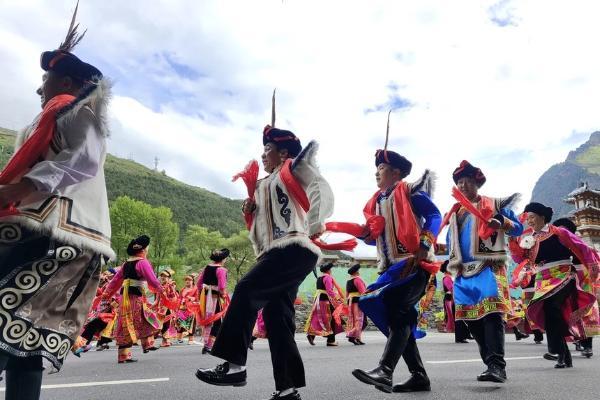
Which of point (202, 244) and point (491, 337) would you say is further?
point (202, 244)

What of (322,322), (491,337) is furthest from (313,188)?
(322,322)

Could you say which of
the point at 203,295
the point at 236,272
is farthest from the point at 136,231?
the point at 203,295

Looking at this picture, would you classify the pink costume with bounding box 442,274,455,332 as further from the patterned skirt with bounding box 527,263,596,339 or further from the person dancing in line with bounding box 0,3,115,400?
the person dancing in line with bounding box 0,3,115,400

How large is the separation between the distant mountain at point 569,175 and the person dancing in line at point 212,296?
106 metres

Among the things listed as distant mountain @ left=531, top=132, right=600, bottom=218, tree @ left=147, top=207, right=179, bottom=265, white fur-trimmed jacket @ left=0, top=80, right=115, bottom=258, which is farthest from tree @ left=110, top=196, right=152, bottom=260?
distant mountain @ left=531, top=132, right=600, bottom=218

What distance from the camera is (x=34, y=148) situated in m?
2.31

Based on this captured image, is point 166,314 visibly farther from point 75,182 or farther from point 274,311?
point 75,182

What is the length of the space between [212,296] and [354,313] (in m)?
4.04

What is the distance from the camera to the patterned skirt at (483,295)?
457 centimetres

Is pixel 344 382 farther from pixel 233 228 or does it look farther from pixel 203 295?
pixel 233 228

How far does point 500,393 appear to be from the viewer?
152 inches

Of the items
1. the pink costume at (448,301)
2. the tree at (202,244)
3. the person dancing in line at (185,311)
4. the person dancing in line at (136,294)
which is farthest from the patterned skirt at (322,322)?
the tree at (202,244)

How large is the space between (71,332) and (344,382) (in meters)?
2.96

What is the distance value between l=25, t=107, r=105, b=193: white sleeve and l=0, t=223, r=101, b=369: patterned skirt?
0.83 ft
